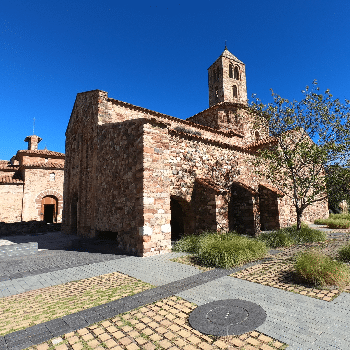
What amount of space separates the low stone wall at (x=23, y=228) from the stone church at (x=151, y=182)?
9.66 feet

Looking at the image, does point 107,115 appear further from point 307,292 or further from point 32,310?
point 307,292

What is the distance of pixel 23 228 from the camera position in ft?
55.1

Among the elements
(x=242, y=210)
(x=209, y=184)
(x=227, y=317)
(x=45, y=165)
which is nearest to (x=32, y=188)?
(x=45, y=165)

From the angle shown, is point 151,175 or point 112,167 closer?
point 151,175

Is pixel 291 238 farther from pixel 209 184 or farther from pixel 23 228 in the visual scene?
pixel 23 228

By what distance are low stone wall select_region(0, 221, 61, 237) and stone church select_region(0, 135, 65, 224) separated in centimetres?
618

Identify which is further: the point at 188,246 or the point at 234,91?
the point at 234,91

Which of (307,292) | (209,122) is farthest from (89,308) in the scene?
(209,122)

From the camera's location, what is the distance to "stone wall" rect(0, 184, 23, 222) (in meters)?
22.1

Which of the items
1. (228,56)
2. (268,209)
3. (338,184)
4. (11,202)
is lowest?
(268,209)

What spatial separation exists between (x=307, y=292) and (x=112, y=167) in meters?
8.39

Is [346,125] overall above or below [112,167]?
above

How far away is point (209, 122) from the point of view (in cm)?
2258

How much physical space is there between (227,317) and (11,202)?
25.6 metres
